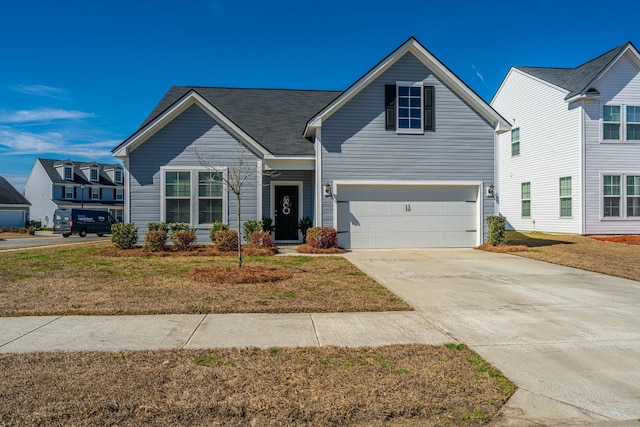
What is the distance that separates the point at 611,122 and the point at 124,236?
803 inches

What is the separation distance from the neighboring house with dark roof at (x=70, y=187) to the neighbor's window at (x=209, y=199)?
116ft

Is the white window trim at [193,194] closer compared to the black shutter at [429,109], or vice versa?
the white window trim at [193,194]

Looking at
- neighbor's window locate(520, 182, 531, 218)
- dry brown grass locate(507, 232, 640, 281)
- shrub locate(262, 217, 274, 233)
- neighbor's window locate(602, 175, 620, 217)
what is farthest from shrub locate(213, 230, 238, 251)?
neighbor's window locate(520, 182, 531, 218)

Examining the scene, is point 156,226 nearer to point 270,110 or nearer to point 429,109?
point 270,110

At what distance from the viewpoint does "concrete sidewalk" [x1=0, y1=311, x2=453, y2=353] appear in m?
4.76

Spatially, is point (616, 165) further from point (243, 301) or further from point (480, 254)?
point (243, 301)

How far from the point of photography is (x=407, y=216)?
49.1 ft

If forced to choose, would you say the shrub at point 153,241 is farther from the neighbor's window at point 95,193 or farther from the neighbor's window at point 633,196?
the neighbor's window at point 95,193

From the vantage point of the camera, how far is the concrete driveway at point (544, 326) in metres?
3.54

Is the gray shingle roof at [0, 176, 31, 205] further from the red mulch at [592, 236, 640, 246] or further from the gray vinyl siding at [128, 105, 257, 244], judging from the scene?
the red mulch at [592, 236, 640, 246]

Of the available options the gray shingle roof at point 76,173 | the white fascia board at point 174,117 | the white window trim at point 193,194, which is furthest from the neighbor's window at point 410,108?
the gray shingle roof at point 76,173

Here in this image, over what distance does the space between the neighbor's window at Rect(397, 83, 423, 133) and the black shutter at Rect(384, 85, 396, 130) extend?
22 cm

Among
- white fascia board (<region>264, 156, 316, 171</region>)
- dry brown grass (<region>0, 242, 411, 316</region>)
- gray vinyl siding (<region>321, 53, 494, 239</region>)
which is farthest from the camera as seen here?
white fascia board (<region>264, 156, 316, 171</region>)

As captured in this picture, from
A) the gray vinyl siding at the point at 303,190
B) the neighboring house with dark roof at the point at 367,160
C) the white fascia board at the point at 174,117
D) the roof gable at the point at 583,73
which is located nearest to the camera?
the white fascia board at the point at 174,117
